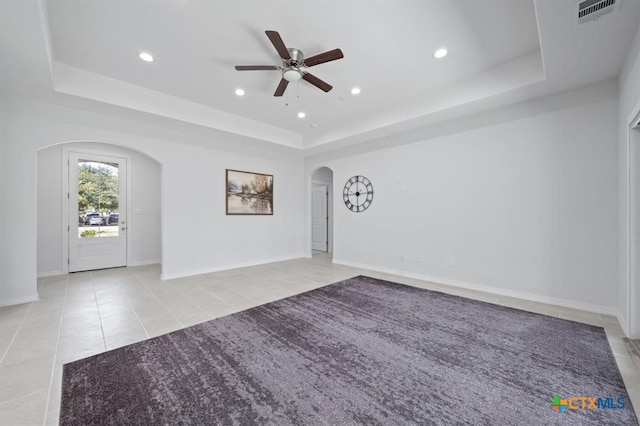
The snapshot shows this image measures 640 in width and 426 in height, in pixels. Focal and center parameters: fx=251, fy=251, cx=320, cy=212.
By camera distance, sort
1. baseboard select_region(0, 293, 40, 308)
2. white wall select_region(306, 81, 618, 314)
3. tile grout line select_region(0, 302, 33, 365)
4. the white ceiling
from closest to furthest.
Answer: tile grout line select_region(0, 302, 33, 365), the white ceiling, white wall select_region(306, 81, 618, 314), baseboard select_region(0, 293, 40, 308)

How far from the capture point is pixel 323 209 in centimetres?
834

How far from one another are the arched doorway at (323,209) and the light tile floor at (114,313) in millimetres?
2756

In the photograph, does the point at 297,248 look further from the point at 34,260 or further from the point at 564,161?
the point at 564,161

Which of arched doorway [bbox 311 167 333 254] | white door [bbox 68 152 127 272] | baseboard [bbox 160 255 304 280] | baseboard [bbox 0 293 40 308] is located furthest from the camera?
arched doorway [bbox 311 167 333 254]

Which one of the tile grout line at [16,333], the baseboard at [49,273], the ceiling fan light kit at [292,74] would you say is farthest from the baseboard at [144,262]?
the ceiling fan light kit at [292,74]

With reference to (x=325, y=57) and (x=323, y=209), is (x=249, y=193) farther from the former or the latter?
(x=325, y=57)

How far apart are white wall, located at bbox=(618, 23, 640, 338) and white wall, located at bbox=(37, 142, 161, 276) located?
7930 mm

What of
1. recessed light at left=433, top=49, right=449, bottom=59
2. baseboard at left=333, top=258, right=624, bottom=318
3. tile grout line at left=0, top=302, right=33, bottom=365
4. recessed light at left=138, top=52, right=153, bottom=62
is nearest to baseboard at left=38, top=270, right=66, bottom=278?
tile grout line at left=0, top=302, right=33, bottom=365

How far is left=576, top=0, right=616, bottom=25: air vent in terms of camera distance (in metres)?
1.84

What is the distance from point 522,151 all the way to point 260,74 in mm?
3837

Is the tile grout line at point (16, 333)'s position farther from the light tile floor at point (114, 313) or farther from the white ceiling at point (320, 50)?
the white ceiling at point (320, 50)

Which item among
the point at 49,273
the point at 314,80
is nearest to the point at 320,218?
the point at 314,80

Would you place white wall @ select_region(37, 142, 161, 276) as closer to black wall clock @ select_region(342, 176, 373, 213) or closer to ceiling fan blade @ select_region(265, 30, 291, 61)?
black wall clock @ select_region(342, 176, 373, 213)

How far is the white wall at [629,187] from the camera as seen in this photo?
2.34m
